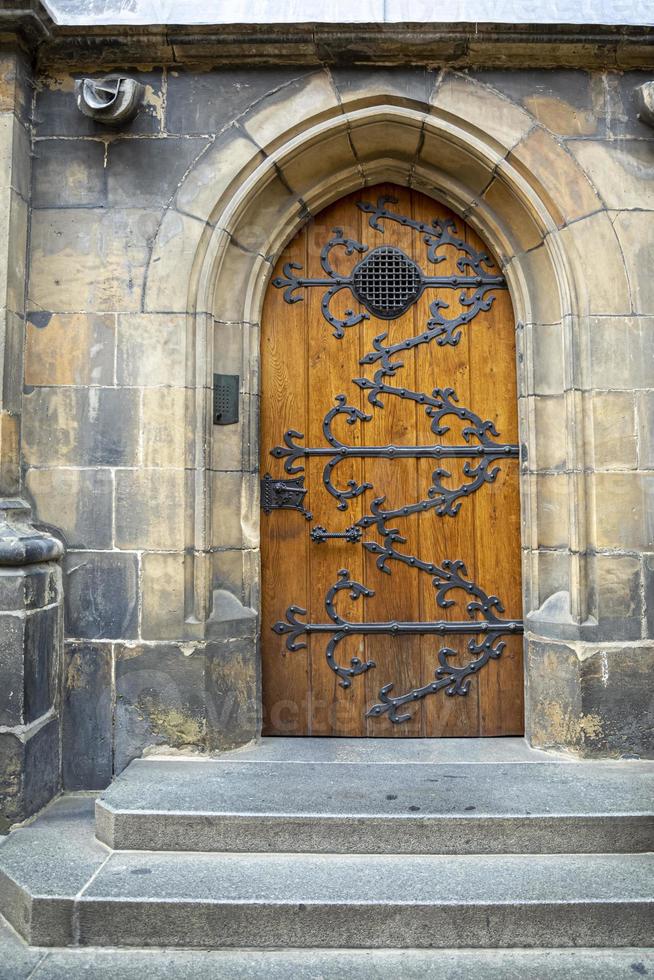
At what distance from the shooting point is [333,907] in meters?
2.45

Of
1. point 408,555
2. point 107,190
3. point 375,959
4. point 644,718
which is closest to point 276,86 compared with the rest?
point 107,190

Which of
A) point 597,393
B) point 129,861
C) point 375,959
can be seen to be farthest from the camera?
point 597,393

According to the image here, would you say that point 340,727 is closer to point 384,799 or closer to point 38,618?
point 384,799

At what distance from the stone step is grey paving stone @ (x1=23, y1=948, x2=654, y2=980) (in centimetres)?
38

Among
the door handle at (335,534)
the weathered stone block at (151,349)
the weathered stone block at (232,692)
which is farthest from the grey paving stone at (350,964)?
the weathered stone block at (151,349)

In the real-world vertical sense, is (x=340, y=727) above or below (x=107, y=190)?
below

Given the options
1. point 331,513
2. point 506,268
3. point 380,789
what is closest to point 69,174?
point 331,513

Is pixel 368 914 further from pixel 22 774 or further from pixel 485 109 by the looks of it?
pixel 485 109

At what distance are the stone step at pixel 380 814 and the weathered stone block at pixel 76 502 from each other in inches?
42.2

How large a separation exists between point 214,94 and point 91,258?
98 centimetres

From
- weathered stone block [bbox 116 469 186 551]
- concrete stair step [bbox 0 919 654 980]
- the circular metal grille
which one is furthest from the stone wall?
concrete stair step [bbox 0 919 654 980]

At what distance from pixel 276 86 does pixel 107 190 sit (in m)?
0.94

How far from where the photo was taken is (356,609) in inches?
146

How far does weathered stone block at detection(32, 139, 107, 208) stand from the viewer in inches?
137
